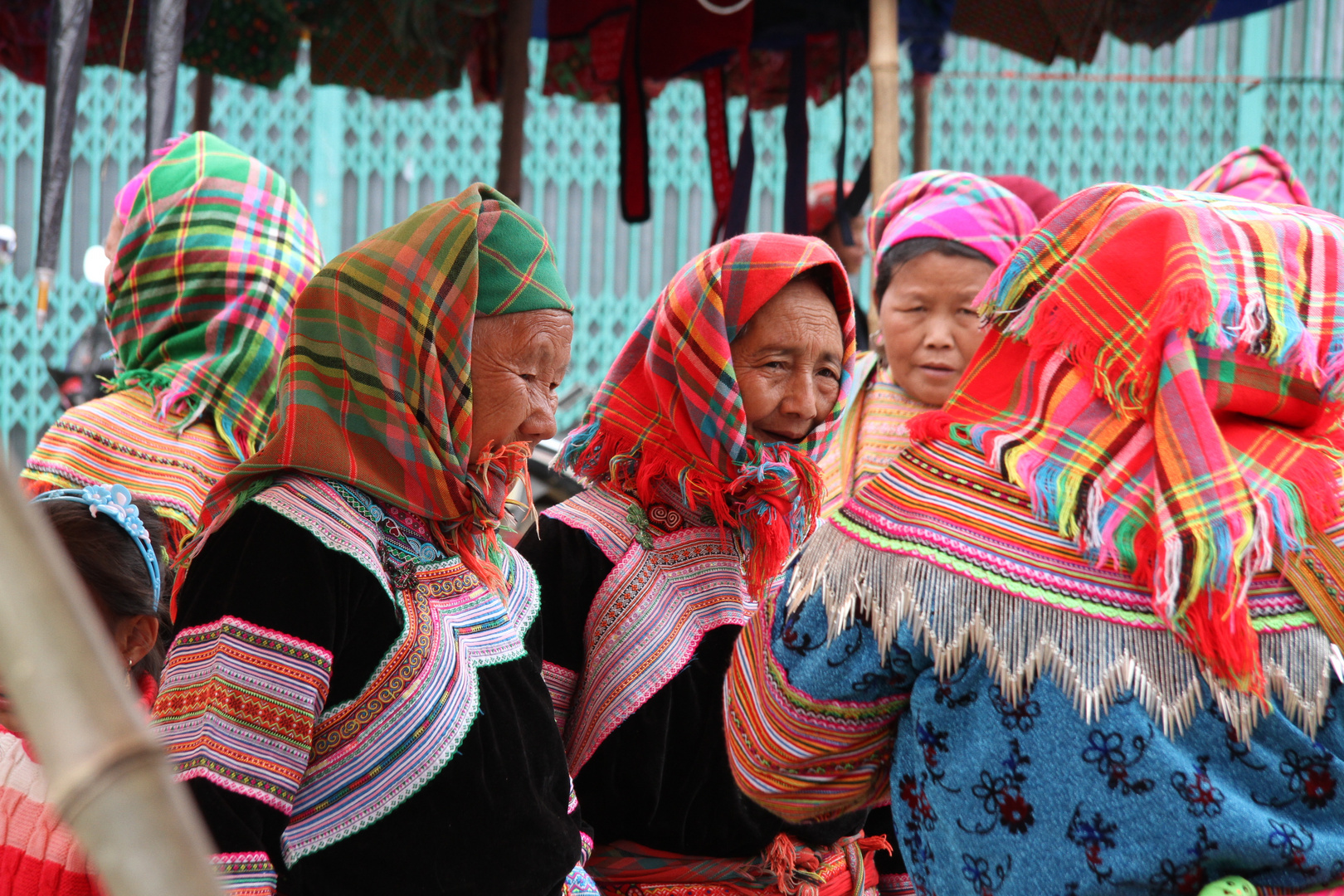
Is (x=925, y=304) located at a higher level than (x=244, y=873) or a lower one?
higher

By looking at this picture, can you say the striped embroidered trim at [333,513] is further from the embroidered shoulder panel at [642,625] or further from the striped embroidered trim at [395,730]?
the embroidered shoulder panel at [642,625]

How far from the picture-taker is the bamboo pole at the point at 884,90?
13.3 feet

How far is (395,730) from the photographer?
5.18 feet

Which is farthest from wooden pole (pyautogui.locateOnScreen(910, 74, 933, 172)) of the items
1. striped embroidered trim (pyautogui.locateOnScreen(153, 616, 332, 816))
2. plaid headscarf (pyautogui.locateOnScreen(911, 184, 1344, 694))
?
striped embroidered trim (pyautogui.locateOnScreen(153, 616, 332, 816))

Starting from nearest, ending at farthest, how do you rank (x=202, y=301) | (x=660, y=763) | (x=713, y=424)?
(x=660, y=763)
(x=713, y=424)
(x=202, y=301)

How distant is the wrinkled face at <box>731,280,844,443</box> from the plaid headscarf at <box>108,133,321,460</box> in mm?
1202

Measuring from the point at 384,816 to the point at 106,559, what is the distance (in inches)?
29.5

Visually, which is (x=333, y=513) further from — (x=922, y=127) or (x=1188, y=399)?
(x=922, y=127)

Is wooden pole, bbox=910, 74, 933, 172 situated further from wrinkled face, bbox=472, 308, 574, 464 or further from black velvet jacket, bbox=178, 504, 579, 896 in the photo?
black velvet jacket, bbox=178, 504, 579, 896

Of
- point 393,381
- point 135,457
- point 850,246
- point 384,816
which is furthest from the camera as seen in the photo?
point 850,246

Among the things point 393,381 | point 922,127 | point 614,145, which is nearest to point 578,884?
point 393,381

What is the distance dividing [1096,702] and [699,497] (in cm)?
110

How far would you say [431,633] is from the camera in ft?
5.42

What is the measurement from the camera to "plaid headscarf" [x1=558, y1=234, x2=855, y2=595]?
2.29m
